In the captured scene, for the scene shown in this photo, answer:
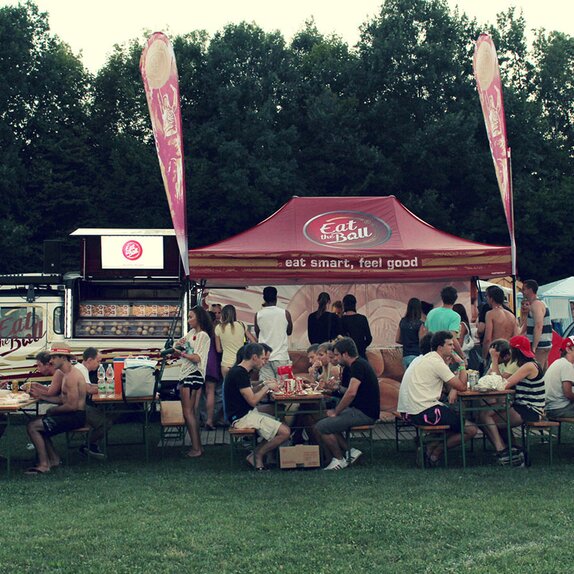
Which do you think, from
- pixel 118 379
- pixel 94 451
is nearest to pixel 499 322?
pixel 118 379

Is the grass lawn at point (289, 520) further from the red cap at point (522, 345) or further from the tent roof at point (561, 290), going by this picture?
the tent roof at point (561, 290)

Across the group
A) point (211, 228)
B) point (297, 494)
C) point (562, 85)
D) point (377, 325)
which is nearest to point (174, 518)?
point (297, 494)

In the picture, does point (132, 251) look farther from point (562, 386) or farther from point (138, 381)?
point (562, 386)

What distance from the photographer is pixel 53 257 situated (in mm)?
14664

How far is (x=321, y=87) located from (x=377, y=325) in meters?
19.8

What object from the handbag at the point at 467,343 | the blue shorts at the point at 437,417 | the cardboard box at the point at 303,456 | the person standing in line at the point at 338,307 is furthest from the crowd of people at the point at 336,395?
the person standing in line at the point at 338,307

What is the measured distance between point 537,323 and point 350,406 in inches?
125

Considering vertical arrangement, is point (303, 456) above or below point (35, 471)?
above

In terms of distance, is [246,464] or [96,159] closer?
[246,464]

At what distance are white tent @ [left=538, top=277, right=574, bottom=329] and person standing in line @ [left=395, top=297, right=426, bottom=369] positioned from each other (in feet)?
41.2

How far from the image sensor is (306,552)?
586 centimetres

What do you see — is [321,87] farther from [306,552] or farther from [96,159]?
[306,552]

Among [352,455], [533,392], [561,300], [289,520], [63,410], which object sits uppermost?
[561,300]

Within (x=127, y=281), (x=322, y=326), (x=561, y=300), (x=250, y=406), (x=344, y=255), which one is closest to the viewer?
(x=250, y=406)
